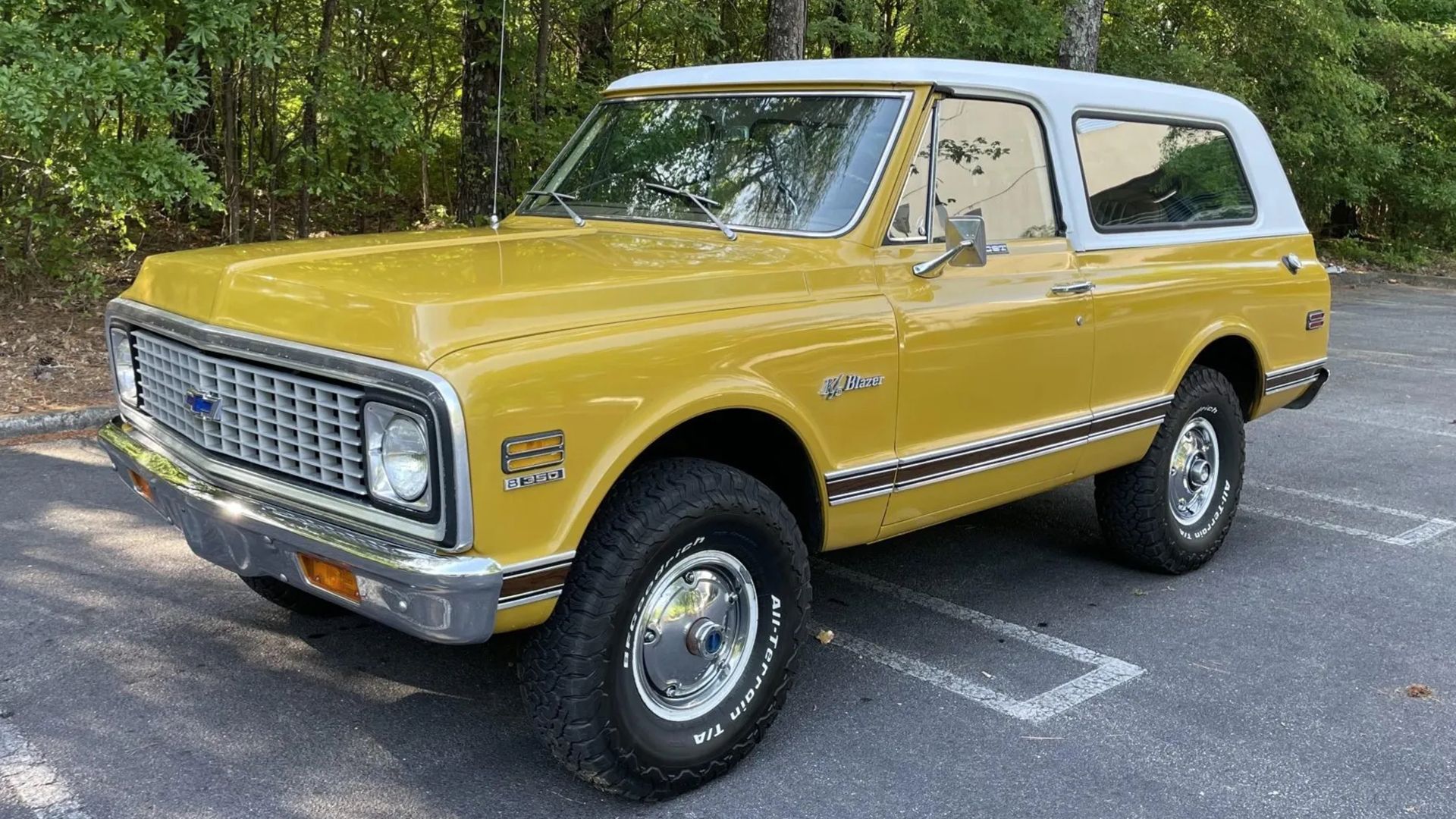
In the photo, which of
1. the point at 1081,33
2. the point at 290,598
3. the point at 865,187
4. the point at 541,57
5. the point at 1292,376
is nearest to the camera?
the point at 865,187

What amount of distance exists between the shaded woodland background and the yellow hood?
12.3 feet

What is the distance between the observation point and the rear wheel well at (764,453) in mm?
3418

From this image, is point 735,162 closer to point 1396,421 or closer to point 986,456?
point 986,456

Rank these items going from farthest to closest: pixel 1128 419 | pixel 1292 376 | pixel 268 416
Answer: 1. pixel 1292 376
2. pixel 1128 419
3. pixel 268 416

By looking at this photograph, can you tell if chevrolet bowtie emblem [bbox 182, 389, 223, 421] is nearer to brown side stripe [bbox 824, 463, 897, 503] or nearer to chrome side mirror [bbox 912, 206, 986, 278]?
brown side stripe [bbox 824, 463, 897, 503]

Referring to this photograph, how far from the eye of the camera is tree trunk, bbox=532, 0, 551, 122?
10.6 m

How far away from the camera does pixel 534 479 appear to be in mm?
2732

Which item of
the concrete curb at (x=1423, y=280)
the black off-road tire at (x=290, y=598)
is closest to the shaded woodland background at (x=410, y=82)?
the concrete curb at (x=1423, y=280)

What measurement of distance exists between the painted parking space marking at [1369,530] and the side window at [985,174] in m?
2.55

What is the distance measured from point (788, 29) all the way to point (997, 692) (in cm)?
616

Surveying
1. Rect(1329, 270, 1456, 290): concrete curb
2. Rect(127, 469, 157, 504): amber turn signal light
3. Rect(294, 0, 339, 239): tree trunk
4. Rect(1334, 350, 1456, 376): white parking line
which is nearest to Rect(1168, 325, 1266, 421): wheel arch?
Rect(127, 469, 157, 504): amber turn signal light

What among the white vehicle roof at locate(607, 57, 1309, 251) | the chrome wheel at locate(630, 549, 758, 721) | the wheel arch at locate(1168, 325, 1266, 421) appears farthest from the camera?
the wheel arch at locate(1168, 325, 1266, 421)

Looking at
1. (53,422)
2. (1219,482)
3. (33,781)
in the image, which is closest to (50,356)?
(53,422)

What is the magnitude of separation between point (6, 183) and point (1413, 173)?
63.8 ft
